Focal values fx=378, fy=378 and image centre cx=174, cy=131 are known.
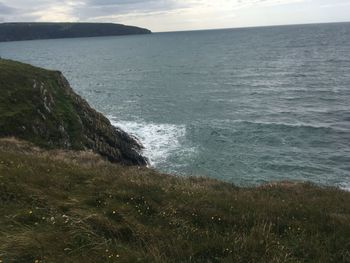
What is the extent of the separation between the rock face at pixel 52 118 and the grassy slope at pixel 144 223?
46.1ft

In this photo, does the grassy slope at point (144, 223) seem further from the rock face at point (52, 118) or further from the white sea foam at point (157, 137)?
the white sea foam at point (157, 137)

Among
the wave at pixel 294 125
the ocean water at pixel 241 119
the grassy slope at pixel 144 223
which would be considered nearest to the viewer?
the grassy slope at pixel 144 223

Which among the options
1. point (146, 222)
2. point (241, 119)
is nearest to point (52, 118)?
point (146, 222)

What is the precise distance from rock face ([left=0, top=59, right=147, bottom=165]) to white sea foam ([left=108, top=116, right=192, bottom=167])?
1.41 m

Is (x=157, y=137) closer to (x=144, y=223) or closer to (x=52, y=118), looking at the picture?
(x=52, y=118)

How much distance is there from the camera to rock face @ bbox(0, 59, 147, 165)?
26609 millimetres

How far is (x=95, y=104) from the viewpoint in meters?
62.6

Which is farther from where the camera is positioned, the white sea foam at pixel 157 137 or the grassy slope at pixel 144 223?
the white sea foam at pixel 157 137

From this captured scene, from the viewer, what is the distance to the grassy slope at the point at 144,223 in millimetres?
7031

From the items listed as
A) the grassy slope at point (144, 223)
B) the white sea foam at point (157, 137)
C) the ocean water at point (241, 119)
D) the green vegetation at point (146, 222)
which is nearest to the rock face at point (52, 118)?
the white sea foam at point (157, 137)

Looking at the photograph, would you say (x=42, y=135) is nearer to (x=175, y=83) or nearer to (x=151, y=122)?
(x=151, y=122)

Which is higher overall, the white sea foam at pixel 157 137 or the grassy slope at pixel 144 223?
the grassy slope at pixel 144 223

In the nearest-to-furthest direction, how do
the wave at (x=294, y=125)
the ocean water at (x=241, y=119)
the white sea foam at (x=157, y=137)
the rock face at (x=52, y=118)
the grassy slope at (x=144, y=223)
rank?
1. the grassy slope at (x=144, y=223)
2. the rock face at (x=52, y=118)
3. the ocean water at (x=241, y=119)
4. the white sea foam at (x=157, y=137)
5. the wave at (x=294, y=125)

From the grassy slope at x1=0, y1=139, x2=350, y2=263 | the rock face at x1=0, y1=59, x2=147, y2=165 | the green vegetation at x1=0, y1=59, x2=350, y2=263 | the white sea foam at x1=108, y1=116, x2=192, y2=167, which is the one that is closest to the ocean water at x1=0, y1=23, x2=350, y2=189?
the white sea foam at x1=108, y1=116, x2=192, y2=167
